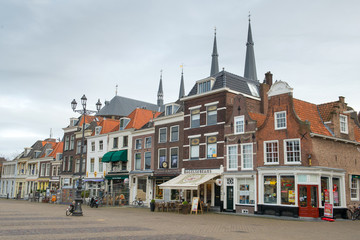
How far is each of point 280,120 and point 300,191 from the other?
5534 millimetres

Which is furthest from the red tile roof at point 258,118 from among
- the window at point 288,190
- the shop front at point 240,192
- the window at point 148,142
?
the window at point 148,142

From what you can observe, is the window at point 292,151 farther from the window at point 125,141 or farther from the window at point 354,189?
the window at point 125,141

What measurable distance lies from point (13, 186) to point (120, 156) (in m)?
38.5

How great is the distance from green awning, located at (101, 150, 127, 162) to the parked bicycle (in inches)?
986

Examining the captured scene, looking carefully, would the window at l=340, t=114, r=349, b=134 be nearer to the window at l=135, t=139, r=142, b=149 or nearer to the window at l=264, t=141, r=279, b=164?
the window at l=264, t=141, r=279, b=164

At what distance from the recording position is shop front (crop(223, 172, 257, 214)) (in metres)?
28.0

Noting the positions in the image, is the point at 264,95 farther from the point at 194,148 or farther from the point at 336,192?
the point at 336,192

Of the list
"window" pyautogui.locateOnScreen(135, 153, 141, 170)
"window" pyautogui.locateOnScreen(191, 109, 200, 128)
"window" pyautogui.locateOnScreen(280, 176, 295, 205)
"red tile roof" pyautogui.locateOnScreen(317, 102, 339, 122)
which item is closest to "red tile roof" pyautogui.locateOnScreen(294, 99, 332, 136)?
"red tile roof" pyautogui.locateOnScreen(317, 102, 339, 122)

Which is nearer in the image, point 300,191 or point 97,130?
point 300,191

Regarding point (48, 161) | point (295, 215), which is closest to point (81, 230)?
point (295, 215)

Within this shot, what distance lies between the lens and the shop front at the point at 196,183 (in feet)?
98.4

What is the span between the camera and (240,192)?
2895 cm

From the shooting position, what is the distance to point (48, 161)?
6134 cm

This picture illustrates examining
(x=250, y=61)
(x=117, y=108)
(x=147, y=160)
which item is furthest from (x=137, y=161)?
(x=250, y=61)
